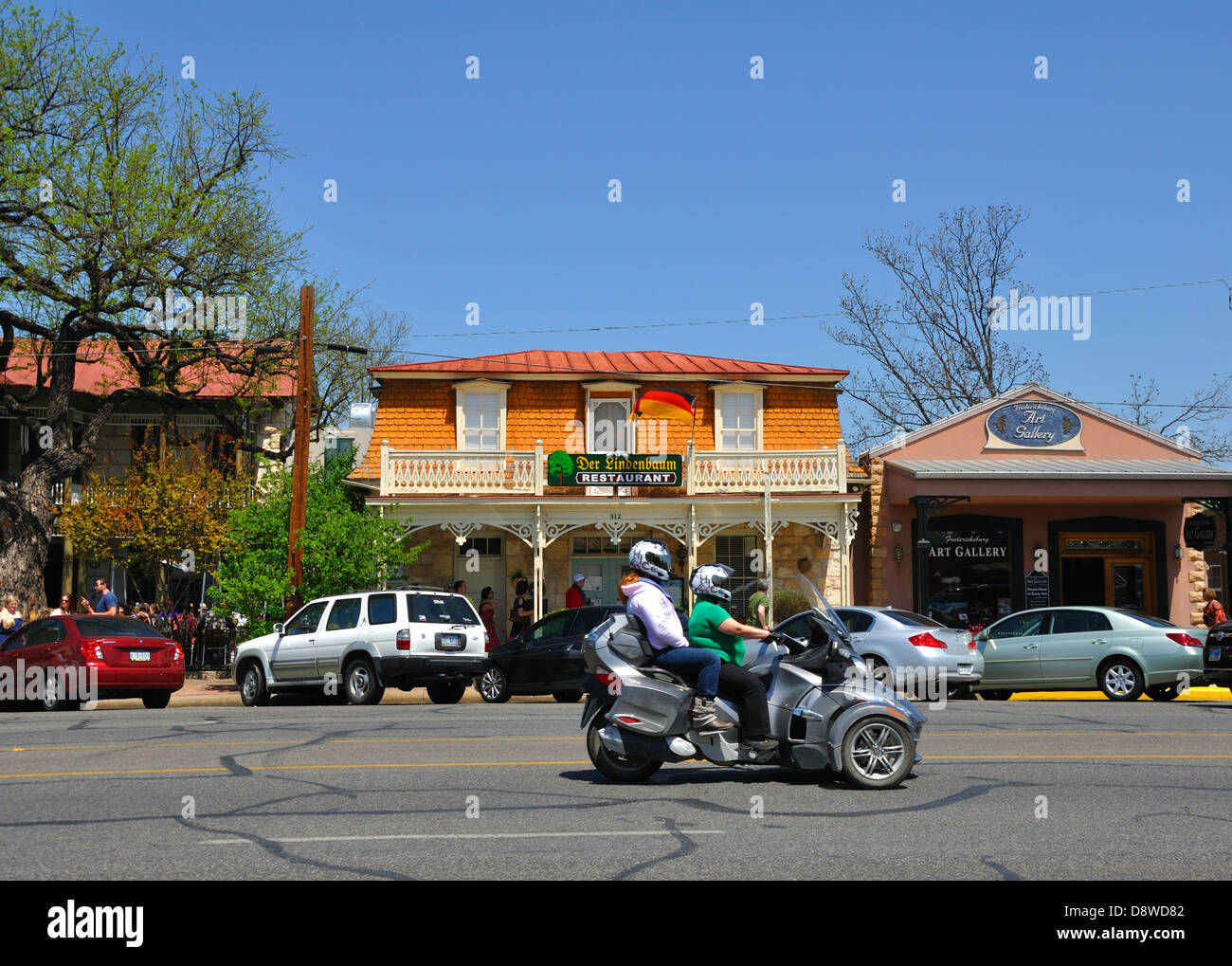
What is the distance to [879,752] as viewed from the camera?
9.26 metres

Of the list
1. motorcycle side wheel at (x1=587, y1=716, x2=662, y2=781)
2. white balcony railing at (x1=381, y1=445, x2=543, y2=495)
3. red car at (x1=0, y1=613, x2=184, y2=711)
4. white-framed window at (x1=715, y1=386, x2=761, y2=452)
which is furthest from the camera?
white-framed window at (x1=715, y1=386, x2=761, y2=452)

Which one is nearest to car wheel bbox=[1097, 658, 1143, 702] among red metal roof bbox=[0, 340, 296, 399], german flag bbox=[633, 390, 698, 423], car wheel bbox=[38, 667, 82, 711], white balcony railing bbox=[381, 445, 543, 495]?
white balcony railing bbox=[381, 445, 543, 495]

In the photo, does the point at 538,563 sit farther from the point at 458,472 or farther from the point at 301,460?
the point at 301,460

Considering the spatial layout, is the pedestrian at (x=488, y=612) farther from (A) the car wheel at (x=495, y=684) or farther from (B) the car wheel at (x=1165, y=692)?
(B) the car wheel at (x=1165, y=692)

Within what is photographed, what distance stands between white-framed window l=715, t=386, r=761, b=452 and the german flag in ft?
2.72

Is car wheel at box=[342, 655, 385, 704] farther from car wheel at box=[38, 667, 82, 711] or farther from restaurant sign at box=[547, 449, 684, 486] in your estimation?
restaurant sign at box=[547, 449, 684, 486]

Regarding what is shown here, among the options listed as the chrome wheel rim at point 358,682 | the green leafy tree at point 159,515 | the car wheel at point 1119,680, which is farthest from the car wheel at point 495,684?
the green leafy tree at point 159,515

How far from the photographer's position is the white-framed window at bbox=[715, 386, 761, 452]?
31.1 meters

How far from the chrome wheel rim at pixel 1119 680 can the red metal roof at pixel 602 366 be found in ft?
45.4

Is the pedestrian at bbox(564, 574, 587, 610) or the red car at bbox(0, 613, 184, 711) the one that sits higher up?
the pedestrian at bbox(564, 574, 587, 610)

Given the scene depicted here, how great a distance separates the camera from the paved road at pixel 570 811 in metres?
6.54

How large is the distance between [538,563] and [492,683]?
7552 mm

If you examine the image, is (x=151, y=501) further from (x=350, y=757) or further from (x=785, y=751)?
(x=785, y=751)
